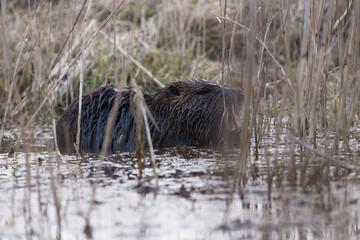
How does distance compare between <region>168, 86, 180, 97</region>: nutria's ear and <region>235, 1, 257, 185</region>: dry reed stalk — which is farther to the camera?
<region>168, 86, 180, 97</region>: nutria's ear

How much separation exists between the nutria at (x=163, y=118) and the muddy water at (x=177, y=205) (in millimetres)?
1072

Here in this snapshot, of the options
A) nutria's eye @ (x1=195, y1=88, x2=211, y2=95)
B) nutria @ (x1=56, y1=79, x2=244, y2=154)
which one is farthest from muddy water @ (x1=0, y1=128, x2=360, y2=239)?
nutria's eye @ (x1=195, y1=88, x2=211, y2=95)

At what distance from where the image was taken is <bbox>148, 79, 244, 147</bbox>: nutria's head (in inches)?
148

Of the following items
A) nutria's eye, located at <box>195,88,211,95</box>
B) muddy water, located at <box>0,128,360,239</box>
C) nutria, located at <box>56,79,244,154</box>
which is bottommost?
muddy water, located at <box>0,128,360,239</box>

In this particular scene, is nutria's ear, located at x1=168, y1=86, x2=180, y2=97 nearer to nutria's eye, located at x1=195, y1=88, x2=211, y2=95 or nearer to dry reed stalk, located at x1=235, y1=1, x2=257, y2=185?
nutria's eye, located at x1=195, y1=88, x2=211, y2=95

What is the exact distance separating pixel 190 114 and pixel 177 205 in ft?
6.25

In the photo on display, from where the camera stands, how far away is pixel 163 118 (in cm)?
388

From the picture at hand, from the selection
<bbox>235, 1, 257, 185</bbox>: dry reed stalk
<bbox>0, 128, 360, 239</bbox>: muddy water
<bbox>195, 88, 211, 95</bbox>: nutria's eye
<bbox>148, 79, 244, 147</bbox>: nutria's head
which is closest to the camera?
<bbox>0, 128, 360, 239</bbox>: muddy water

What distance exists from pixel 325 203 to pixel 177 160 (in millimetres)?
1101

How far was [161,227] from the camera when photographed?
5.83 ft

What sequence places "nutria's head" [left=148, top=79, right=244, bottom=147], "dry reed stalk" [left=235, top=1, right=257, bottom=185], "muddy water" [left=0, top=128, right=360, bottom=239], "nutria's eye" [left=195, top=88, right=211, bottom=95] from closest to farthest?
"muddy water" [left=0, top=128, right=360, bottom=239] < "dry reed stalk" [left=235, top=1, right=257, bottom=185] < "nutria's head" [left=148, top=79, right=244, bottom=147] < "nutria's eye" [left=195, top=88, right=211, bottom=95]

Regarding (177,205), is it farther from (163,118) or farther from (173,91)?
(173,91)

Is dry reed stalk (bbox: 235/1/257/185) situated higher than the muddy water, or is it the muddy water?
dry reed stalk (bbox: 235/1/257/185)

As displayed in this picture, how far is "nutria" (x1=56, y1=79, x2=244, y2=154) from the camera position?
3764 millimetres
